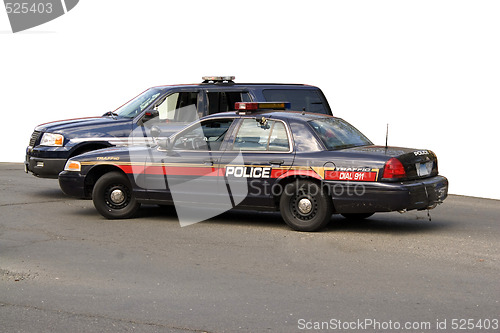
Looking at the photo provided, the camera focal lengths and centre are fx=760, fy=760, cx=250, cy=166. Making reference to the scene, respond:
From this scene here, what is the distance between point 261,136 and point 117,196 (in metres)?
2.29

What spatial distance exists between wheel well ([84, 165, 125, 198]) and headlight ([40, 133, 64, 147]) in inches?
81.0

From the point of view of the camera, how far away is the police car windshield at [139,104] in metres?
13.1

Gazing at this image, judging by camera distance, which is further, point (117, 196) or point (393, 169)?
point (117, 196)

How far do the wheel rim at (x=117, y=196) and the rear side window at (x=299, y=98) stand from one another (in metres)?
3.55

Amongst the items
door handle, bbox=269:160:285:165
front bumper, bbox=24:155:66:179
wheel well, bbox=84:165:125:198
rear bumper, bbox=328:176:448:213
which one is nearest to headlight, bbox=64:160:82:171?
wheel well, bbox=84:165:125:198

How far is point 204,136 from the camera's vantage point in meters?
10.2

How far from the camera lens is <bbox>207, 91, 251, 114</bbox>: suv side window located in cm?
1308

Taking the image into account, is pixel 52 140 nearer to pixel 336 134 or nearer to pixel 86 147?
pixel 86 147

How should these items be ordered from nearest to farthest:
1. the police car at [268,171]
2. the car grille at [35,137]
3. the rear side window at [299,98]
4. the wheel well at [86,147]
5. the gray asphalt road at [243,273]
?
the gray asphalt road at [243,273] → the police car at [268,171] → the wheel well at [86,147] → the car grille at [35,137] → the rear side window at [299,98]

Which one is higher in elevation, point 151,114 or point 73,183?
point 151,114

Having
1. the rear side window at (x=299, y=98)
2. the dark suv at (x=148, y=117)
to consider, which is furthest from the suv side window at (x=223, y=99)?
the rear side window at (x=299, y=98)

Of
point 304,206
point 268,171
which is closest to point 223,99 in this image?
point 268,171

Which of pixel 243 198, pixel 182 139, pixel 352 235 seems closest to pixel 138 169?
pixel 182 139

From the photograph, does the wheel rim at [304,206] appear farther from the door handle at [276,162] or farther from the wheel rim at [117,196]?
the wheel rim at [117,196]
